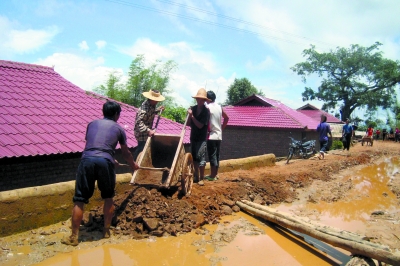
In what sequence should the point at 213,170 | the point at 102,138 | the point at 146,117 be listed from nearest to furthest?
the point at 102,138, the point at 146,117, the point at 213,170

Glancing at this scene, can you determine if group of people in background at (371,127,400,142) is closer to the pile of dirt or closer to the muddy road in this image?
the pile of dirt

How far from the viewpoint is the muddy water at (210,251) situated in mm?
3740

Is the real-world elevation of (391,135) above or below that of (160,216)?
above

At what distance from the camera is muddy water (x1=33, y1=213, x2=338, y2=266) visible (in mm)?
3740

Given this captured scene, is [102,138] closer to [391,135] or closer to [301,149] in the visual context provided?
[301,149]

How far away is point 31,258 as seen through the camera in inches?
144

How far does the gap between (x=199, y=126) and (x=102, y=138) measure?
7.53 ft

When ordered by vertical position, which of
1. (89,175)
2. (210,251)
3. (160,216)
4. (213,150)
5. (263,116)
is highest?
(263,116)

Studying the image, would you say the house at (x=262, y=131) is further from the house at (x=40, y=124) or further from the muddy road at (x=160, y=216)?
the muddy road at (x=160, y=216)

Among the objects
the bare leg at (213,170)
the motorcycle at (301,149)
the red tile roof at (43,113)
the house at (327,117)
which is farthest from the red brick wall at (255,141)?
the bare leg at (213,170)

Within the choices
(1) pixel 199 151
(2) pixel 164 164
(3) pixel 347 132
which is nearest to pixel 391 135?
(3) pixel 347 132

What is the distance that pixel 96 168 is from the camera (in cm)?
391

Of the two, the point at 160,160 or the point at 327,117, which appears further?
the point at 327,117

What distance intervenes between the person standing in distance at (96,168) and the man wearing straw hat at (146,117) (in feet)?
4.02
